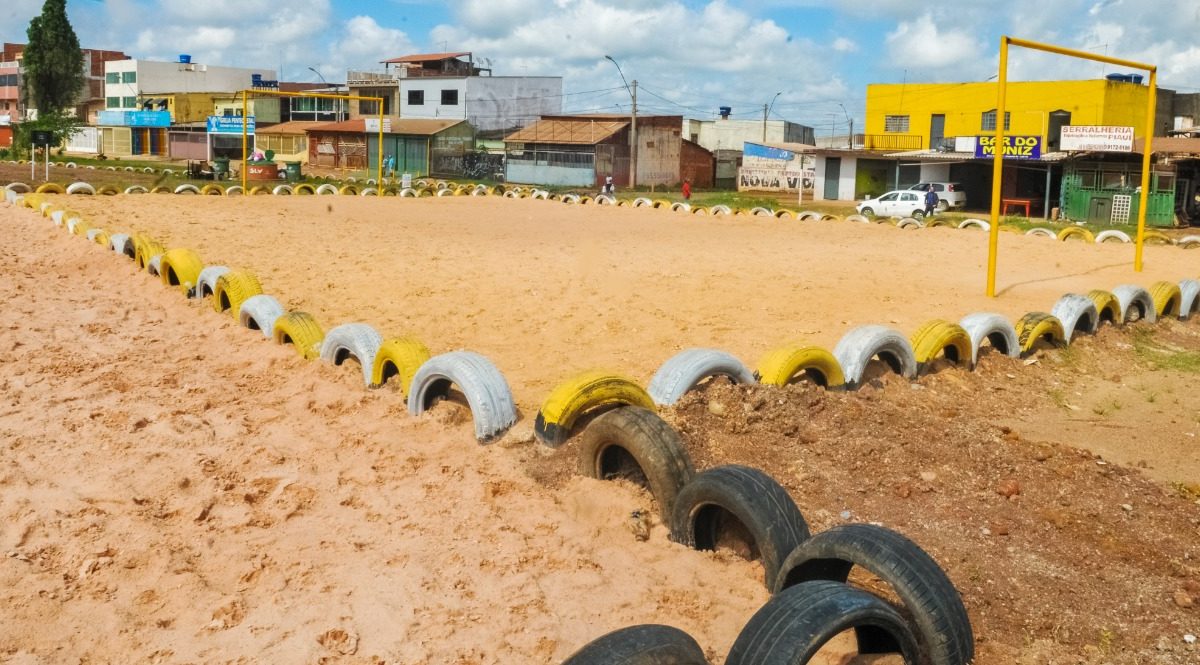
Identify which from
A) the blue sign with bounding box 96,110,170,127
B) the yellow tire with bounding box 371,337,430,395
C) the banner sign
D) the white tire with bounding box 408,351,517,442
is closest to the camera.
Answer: the white tire with bounding box 408,351,517,442

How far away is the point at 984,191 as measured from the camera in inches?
1784

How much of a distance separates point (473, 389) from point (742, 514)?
8.19 ft

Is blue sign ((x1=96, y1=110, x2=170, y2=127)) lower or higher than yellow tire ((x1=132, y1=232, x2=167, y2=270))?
higher

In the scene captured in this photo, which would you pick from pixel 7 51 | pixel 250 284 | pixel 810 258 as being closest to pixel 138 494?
pixel 250 284

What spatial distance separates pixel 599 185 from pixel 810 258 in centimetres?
3519

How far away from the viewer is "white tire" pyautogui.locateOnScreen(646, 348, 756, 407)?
25.1 feet

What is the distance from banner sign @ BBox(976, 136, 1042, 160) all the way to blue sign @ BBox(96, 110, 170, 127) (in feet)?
182

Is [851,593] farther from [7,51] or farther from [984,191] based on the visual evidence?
[7,51]

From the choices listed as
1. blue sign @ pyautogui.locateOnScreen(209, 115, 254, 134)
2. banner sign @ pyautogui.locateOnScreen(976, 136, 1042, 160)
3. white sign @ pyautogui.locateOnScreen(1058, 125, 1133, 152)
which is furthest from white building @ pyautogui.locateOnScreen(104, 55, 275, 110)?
white sign @ pyautogui.locateOnScreen(1058, 125, 1133, 152)

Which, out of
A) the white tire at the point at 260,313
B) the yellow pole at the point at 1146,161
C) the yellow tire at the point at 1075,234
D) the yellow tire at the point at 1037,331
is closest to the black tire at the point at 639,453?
the white tire at the point at 260,313

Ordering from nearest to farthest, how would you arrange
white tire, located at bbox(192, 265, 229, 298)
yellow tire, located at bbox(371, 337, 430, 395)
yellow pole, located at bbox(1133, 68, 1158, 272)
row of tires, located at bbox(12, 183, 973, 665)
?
row of tires, located at bbox(12, 183, 973, 665)
yellow tire, located at bbox(371, 337, 430, 395)
white tire, located at bbox(192, 265, 229, 298)
yellow pole, located at bbox(1133, 68, 1158, 272)

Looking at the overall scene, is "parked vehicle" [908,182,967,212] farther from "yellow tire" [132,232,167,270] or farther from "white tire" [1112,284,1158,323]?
"yellow tire" [132,232,167,270]

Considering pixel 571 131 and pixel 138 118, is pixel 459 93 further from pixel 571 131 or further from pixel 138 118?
pixel 138 118

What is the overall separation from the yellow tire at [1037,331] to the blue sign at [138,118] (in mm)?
73475
